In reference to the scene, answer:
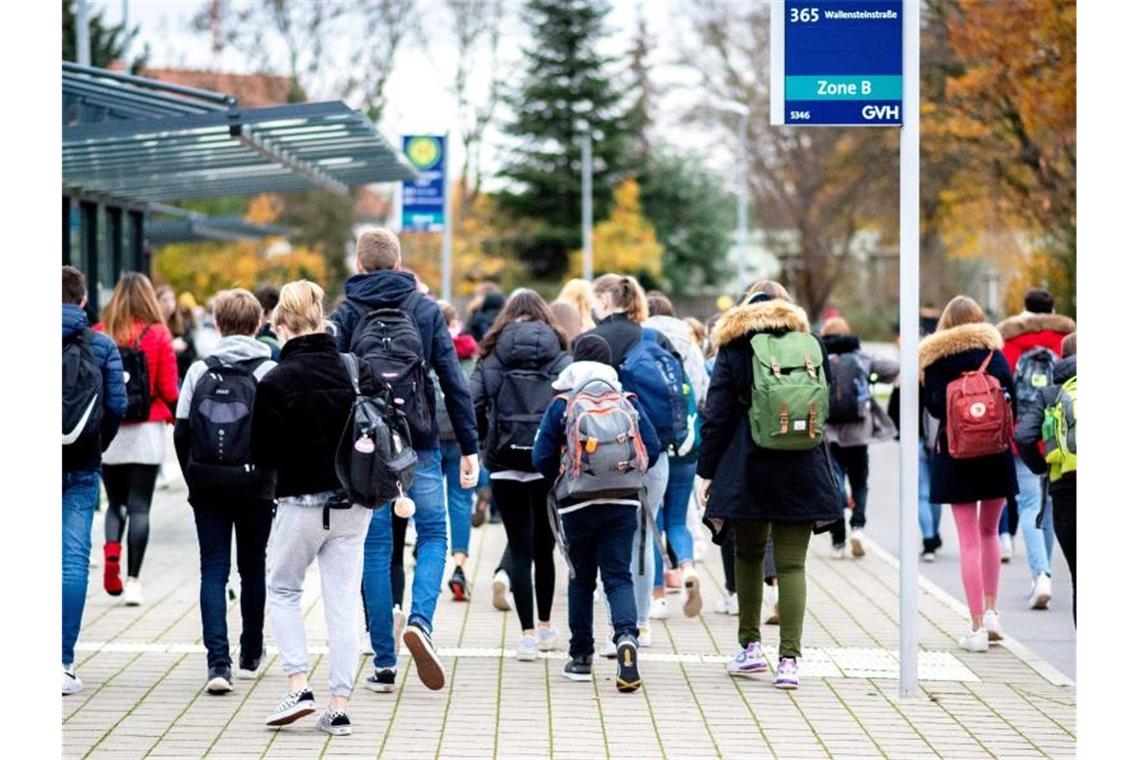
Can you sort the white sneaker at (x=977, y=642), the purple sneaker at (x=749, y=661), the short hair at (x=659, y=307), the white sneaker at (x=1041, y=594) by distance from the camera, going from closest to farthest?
the purple sneaker at (x=749, y=661) → the white sneaker at (x=977, y=642) → the white sneaker at (x=1041, y=594) → the short hair at (x=659, y=307)

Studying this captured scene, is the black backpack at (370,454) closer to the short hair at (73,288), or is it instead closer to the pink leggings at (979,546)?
the short hair at (73,288)

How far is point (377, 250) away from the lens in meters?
8.51

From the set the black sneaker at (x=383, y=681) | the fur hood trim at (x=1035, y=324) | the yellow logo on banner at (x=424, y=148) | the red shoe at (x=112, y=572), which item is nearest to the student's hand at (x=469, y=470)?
the black sneaker at (x=383, y=681)

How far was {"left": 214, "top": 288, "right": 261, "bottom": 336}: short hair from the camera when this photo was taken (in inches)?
331

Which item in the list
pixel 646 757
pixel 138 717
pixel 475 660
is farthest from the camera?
pixel 475 660

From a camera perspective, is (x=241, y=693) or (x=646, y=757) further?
(x=241, y=693)

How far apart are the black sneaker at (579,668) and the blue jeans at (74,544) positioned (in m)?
2.15

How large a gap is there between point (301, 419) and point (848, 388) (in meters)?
6.65

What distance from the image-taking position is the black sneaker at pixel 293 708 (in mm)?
7434

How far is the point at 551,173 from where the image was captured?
5528cm
